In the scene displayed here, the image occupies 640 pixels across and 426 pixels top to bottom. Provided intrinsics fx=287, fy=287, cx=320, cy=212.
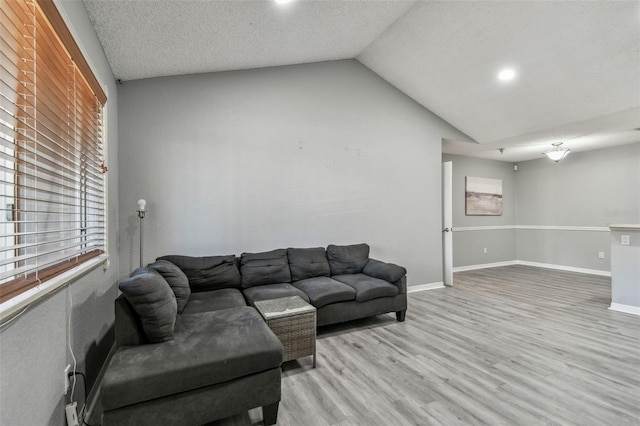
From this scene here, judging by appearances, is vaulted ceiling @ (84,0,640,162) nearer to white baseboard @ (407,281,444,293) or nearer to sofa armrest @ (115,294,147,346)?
sofa armrest @ (115,294,147,346)

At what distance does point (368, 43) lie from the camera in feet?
12.2

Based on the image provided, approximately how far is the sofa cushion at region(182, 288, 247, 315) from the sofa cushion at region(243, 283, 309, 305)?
3.2 inches

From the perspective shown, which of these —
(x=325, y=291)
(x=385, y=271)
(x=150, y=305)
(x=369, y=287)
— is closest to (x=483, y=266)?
(x=385, y=271)

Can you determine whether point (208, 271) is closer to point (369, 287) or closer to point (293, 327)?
point (293, 327)

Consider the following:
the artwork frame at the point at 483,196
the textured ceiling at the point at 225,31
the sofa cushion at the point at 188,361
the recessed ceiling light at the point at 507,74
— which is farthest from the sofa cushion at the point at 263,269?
the artwork frame at the point at 483,196

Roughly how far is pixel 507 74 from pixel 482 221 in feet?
12.3

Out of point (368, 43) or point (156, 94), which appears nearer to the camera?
point (156, 94)

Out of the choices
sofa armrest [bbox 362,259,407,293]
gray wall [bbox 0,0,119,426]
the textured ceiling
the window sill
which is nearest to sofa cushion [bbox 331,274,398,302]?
sofa armrest [bbox 362,259,407,293]

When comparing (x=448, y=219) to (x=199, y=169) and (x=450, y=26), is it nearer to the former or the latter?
(x=450, y=26)

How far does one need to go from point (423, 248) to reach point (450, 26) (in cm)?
302

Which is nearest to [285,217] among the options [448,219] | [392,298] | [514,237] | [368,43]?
[392,298]

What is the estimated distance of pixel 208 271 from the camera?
302 cm

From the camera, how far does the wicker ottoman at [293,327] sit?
2211 mm

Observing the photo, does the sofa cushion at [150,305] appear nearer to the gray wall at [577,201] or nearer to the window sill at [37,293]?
the window sill at [37,293]
